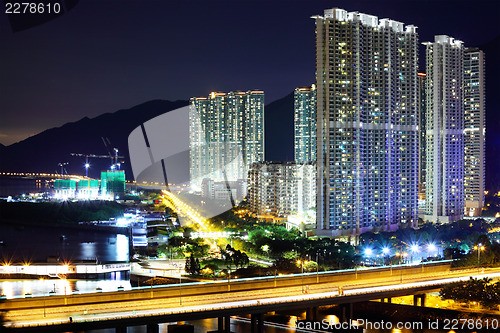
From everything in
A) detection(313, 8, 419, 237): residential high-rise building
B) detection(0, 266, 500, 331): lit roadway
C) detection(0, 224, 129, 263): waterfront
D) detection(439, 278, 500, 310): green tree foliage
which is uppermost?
detection(313, 8, 419, 237): residential high-rise building

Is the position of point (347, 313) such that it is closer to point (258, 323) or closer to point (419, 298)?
point (258, 323)

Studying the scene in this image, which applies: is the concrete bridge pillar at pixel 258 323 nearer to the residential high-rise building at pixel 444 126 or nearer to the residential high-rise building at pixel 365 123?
the residential high-rise building at pixel 365 123

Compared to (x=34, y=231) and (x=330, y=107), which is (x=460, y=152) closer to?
(x=330, y=107)

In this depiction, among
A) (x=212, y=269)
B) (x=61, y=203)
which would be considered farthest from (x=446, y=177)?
(x=61, y=203)

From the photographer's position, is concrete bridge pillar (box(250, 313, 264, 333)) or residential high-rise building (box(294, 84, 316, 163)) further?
residential high-rise building (box(294, 84, 316, 163))

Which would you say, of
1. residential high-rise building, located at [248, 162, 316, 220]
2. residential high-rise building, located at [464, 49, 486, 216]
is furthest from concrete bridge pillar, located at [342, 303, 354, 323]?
residential high-rise building, located at [464, 49, 486, 216]

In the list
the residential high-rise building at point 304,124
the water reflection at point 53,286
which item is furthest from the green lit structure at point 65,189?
the water reflection at point 53,286

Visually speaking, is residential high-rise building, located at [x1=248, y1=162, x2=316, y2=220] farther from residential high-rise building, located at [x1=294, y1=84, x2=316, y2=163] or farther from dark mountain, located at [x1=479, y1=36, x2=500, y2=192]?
dark mountain, located at [x1=479, y1=36, x2=500, y2=192]

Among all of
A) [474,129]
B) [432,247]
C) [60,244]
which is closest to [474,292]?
[432,247]
